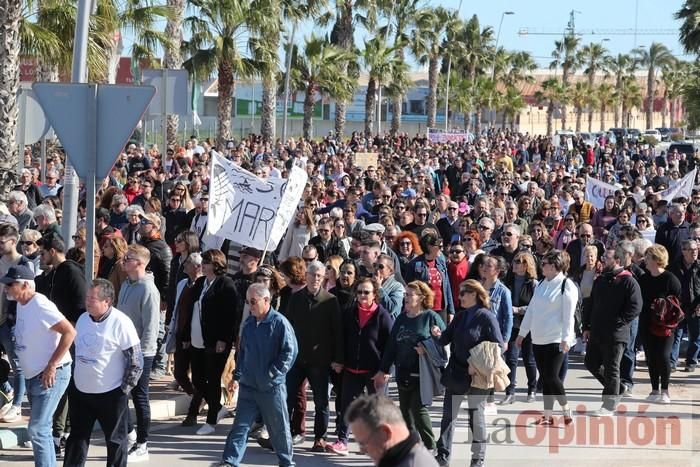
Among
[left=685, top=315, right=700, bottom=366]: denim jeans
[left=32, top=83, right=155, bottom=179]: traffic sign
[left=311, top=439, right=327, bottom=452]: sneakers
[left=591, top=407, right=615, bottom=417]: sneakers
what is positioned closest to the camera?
[left=32, top=83, right=155, bottom=179]: traffic sign

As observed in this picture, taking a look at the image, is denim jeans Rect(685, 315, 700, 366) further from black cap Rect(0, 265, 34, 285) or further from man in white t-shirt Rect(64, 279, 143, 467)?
black cap Rect(0, 265, 34, 285)

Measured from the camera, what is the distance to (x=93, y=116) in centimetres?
827

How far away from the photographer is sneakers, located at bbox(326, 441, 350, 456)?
9.23m

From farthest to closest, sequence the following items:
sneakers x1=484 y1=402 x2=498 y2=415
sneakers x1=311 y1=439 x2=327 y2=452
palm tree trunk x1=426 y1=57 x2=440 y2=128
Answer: palm tree trunk x1=426 y1=57 x2=440 y2=128 → sneakers x1=484 y1=402 x2=498 y2=415 → sneakers x1=311 y1=439 x2=327 y2=452

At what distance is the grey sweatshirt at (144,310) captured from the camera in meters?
8.88

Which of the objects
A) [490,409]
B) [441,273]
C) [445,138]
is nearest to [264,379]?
[490,409]

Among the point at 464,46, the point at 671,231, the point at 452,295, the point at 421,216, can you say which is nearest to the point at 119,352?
the point at 452,295

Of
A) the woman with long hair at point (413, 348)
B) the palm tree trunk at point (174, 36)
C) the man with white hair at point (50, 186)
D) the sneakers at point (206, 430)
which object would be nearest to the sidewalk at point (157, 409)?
the sneakers at point (206, 430)

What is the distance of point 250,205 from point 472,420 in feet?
13.3

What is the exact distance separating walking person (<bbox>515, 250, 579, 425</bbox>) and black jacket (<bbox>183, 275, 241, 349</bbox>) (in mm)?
2590

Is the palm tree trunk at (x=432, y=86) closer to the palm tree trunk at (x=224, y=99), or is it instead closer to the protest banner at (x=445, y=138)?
the protest banner at (x=445, y=138)

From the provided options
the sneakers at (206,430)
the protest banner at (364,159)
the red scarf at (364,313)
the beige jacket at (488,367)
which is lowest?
the sneakers at (206,430)

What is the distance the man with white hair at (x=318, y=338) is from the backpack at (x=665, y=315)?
347 centimetres

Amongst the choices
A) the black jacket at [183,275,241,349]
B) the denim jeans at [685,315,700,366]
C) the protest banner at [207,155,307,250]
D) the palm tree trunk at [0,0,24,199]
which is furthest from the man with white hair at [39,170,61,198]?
the denim jeans at [685,315,700,366]
